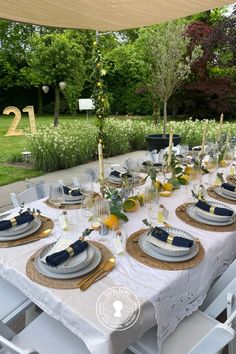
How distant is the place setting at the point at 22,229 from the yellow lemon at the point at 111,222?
333 millimetres

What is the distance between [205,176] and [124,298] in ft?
5.84

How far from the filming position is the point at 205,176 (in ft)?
9.07

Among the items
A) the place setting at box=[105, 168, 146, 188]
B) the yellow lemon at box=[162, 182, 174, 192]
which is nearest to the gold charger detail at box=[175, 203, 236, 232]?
the yellow lemon at box=[162, 182, 174, 192]

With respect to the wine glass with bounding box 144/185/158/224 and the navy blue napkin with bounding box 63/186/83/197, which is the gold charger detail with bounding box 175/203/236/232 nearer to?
the wine glass with bounding box 144/185/158/224

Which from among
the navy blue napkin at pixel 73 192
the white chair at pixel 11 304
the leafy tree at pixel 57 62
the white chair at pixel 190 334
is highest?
the leafy tree at pixel 57 62

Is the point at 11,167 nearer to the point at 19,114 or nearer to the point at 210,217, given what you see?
the point at 19,114

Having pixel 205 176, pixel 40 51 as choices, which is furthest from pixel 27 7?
pixel 40 51

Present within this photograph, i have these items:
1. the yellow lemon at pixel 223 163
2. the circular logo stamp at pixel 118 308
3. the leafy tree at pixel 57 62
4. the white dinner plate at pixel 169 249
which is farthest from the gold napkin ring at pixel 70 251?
the leafy tree at pixel 57 62

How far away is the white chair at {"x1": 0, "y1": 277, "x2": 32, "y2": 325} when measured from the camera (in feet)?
5.00

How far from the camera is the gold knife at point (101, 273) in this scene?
4.23ft

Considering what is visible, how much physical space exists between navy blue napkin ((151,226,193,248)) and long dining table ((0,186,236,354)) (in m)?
0.11

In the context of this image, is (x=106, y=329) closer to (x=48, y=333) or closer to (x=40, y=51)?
(x=48, y=333)

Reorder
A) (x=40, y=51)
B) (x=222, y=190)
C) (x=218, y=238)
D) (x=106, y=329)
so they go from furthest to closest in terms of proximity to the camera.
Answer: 1. (x=40, y=51)
2. (x=222, y=190)
3. (x=218, y=238)
4. (x=106, y=329)

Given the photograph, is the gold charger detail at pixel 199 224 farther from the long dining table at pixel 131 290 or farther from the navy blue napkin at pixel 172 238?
the navy blue napkin at pixel 172 238
